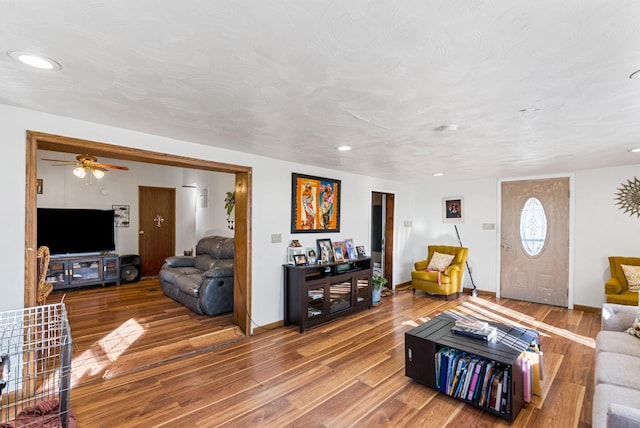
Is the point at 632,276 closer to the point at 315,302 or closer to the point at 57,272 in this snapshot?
the point at 315,302

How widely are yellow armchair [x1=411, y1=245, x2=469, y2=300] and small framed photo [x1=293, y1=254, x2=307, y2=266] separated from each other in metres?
2.59

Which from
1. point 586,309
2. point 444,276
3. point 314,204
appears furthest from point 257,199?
point 586,309

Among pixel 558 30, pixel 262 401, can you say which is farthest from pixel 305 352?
pixel 558 30

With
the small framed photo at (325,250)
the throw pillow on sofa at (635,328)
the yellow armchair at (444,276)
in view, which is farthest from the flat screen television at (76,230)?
the throw pillow on sofa at (635,328)

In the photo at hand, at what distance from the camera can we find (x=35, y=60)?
1.56 m

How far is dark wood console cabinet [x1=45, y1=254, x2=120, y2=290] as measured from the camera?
219 inches

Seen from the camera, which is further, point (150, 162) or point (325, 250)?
point (325, 250)

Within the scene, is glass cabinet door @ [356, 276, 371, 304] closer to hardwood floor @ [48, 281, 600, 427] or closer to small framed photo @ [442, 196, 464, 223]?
hardwood floor @ [48, 281, 600, 427]

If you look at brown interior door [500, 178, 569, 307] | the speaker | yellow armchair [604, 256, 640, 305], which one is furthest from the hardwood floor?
the speaker

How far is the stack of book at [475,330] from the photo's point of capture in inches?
101

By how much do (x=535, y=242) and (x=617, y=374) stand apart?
3.77 metres

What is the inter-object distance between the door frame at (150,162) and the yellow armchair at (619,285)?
466 cm

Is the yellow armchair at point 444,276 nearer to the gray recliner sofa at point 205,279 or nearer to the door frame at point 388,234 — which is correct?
the door frame at point 388,234

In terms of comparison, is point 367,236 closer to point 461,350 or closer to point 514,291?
point 514,291
